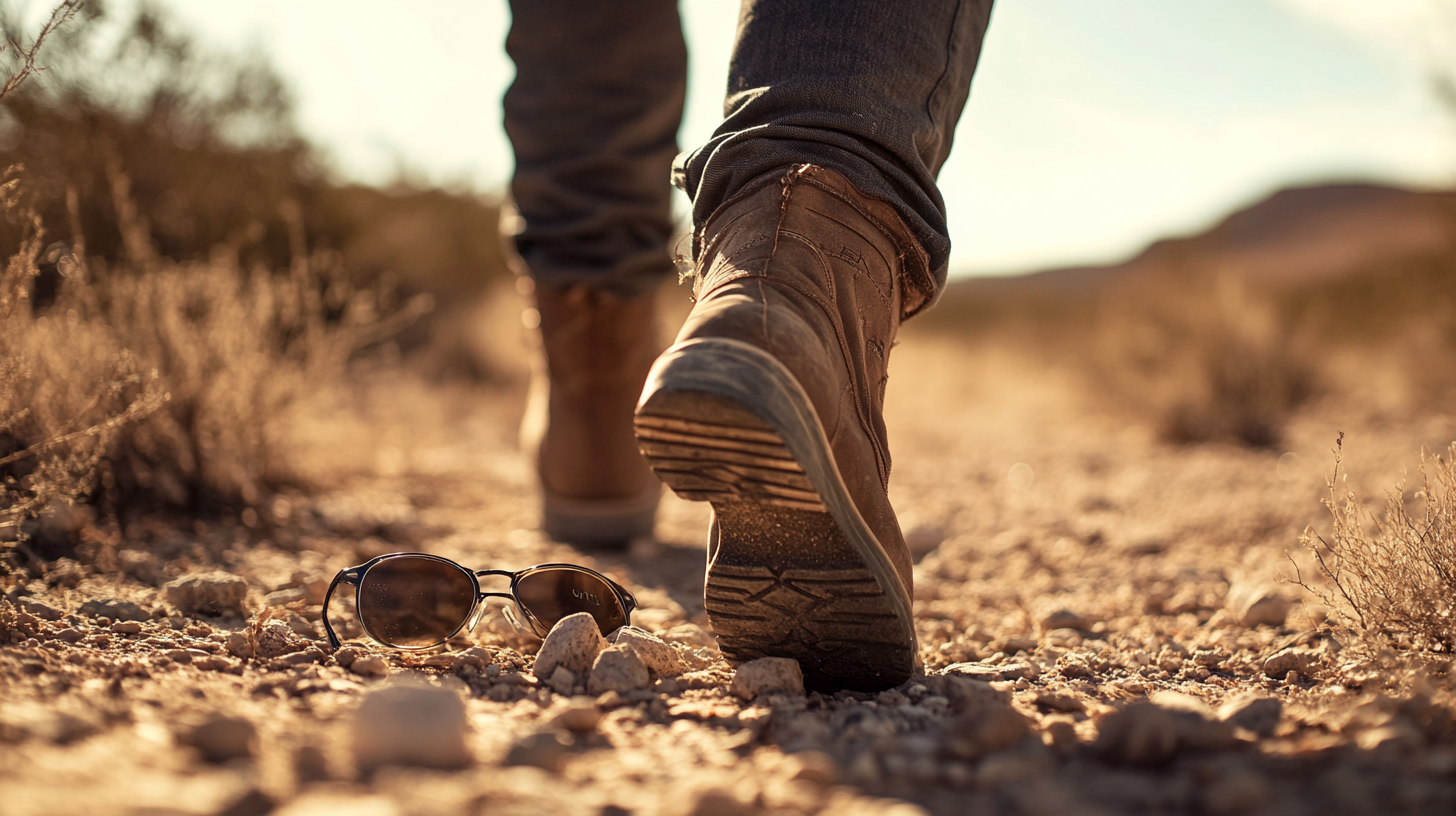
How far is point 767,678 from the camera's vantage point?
1132 mm

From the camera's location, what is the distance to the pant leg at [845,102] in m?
1.23

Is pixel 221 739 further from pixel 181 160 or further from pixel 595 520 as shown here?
pixel 181 160

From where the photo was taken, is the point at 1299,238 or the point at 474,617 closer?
the point at 474,617

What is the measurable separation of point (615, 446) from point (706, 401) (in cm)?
147

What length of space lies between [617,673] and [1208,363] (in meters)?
4.64

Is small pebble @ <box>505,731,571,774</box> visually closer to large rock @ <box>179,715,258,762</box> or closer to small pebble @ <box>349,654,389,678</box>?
large rock @ <box>179,715,258,762</box>

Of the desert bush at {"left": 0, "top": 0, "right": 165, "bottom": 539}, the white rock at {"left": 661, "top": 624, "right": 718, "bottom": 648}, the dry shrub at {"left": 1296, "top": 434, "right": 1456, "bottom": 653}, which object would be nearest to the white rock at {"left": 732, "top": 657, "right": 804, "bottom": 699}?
the white rock at {"left": 661, "top": 624, "right": 718, "bottom": 648}

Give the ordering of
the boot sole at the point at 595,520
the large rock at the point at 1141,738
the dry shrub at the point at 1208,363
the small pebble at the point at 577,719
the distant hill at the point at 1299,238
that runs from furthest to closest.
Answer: the distant hill at the point at 1299,238, the dry shrub at the point at 1208,363, the boot sole at the point at 595,520, the small pebble at the point at 577,719, the large rock at the point at 1141,738

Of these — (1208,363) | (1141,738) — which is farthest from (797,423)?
(1208,363)

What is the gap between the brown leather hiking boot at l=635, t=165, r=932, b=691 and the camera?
973 millimetres

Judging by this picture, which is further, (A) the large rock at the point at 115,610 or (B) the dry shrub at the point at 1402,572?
(A) the large rock at the point at 115,610

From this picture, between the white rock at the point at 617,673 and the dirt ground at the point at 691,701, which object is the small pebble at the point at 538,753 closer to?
the dirt ground at the point at 691,701

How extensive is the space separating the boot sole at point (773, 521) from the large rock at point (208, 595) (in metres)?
0.85

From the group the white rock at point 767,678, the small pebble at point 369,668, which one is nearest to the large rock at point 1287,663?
the white rock at point 767,678
